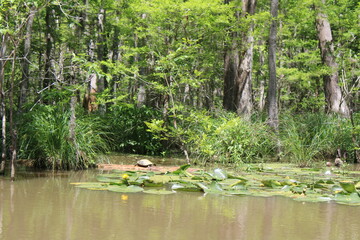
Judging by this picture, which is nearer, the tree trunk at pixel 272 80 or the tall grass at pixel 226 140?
the tall grass at pixel 226 140

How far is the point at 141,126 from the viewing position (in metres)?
11.5

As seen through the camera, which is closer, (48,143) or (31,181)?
(31,181)

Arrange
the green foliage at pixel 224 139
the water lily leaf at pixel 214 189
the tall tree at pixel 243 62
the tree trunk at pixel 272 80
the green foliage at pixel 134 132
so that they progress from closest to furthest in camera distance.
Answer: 1. the water lily leaf at pixel 214 189
2. the green foliage at pixel 224 139
3. the tree trunk at pixel 272 80
4. the green foliage at pixel 134 132
5. the tall tree at pixel 243 62

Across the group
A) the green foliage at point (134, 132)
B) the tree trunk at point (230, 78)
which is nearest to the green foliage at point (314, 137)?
the tree trunk at point (230, 78)

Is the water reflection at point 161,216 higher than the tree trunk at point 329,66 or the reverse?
the reverse

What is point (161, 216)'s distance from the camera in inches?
144

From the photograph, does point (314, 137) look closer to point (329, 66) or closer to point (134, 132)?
point (134, 132)

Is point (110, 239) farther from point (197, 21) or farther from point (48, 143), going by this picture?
point (197, 21)

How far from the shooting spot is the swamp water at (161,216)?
10.0ft

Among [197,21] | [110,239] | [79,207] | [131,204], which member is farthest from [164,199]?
[197,21]

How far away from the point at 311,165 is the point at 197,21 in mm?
4499

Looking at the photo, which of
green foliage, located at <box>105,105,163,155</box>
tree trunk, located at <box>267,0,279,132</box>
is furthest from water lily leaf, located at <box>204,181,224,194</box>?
green foliage, located at <box>105,105,163,155</box>

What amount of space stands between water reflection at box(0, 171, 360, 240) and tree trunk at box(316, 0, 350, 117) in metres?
10.2

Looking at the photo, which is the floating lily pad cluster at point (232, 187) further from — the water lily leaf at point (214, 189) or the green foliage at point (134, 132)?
the green foliage at point (134, 132)
